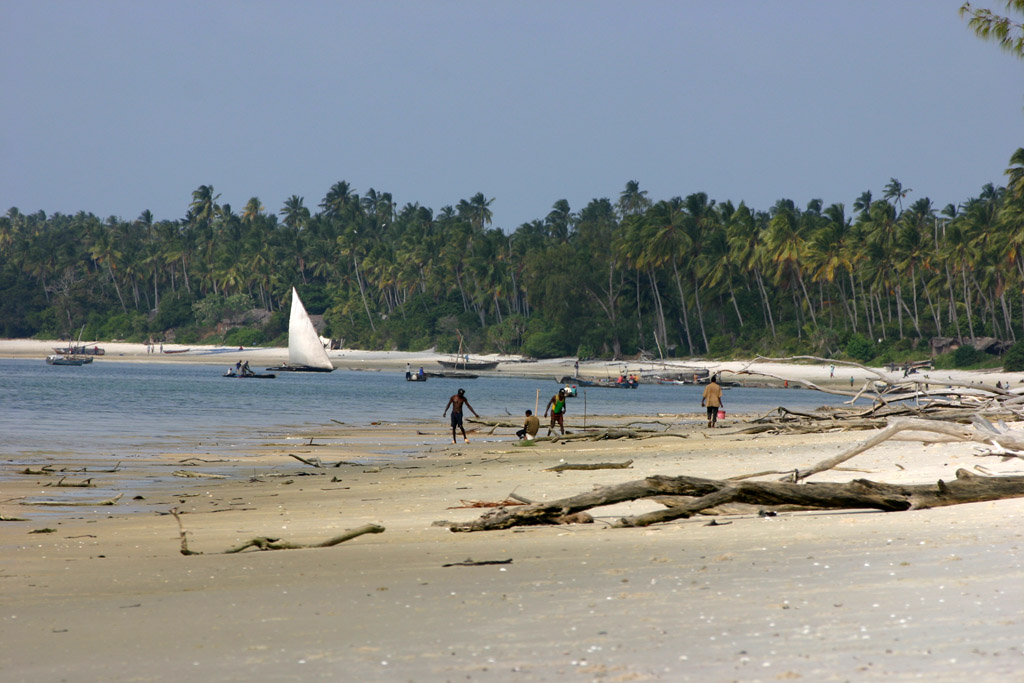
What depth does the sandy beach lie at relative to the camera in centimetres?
511

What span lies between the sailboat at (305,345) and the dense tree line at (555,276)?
27045 mm

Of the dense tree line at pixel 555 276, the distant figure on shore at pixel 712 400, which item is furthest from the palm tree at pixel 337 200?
the distant figure on shore at pixel 712 400

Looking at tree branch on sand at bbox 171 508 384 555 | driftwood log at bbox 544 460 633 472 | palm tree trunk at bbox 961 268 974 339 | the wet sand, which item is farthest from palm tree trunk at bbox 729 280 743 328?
tree branch on sand at bbox 171 508 384 555

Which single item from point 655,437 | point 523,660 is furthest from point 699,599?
point 655,437

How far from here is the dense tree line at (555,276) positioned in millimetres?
84250

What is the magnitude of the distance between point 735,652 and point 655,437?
62.8 ft

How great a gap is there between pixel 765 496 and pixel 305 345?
7370cm

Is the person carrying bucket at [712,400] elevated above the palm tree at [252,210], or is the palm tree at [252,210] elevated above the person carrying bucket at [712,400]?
the palm tree at [252,210]

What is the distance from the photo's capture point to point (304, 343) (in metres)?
80.8

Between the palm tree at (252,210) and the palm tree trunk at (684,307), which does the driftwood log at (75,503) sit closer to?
the palm tree trunk at (684,307)

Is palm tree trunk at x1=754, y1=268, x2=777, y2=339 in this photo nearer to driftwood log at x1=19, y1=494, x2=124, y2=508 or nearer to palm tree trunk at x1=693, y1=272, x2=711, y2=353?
palm tree trunk at x1=693, y1=272, x2=711, y2=353

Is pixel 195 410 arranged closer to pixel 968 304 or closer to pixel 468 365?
pixel 468 365

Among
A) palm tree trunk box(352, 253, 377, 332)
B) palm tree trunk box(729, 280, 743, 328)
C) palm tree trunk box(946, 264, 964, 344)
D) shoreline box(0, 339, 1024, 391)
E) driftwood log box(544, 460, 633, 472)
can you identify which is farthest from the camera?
palm tree trunk box(352, 253, 377, 332)

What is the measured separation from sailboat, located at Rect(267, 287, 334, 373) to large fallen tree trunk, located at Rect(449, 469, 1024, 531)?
70.5 meters
